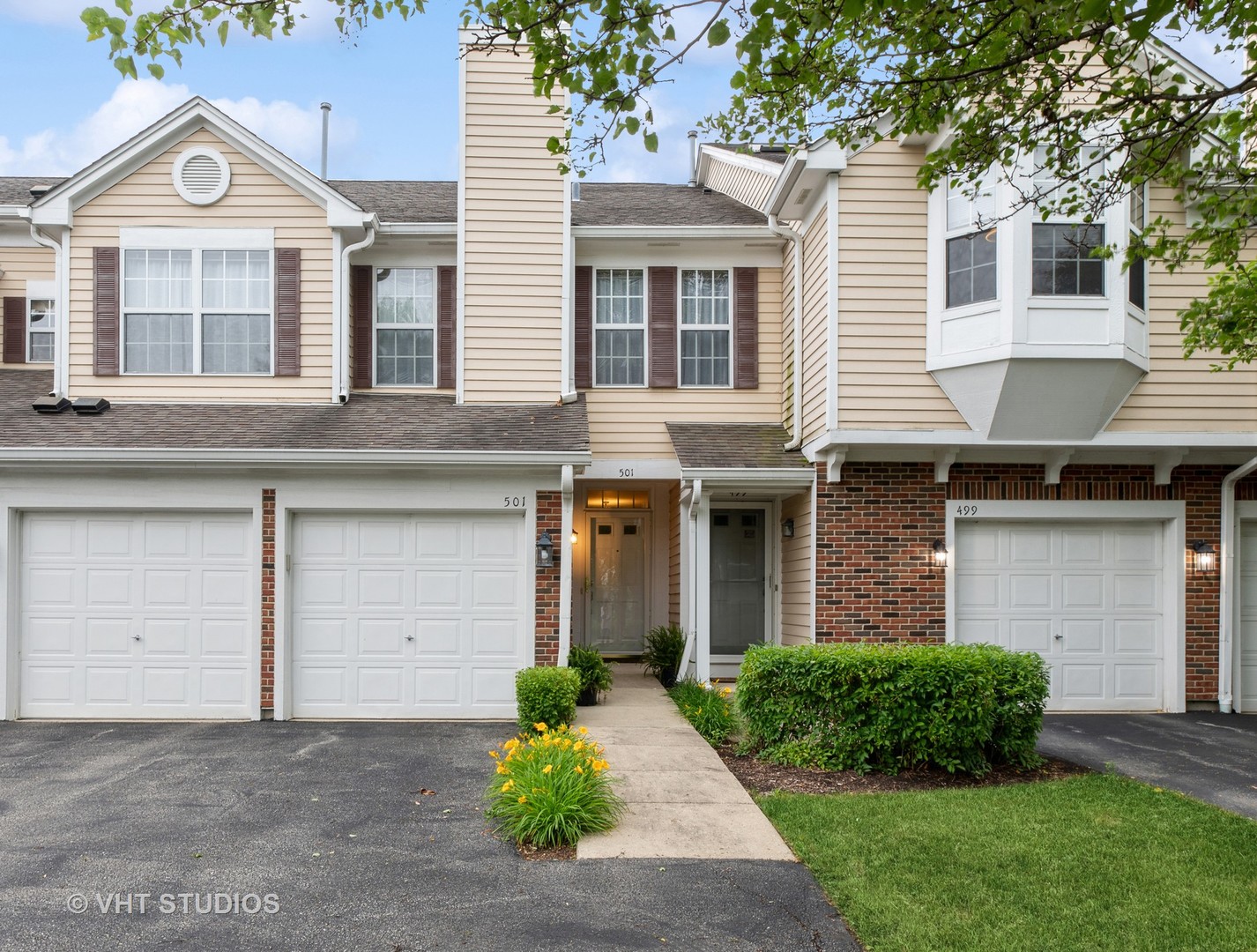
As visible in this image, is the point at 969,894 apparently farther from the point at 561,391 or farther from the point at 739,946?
the point at 561,391

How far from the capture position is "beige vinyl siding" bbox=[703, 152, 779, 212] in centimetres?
1196

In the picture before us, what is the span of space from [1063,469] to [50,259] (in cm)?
1281

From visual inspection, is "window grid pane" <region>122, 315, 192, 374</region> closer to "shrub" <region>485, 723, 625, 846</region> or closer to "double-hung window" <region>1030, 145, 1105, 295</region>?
"shrub" <region>485, 723, 625, 846</region>

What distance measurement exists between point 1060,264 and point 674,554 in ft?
20.6

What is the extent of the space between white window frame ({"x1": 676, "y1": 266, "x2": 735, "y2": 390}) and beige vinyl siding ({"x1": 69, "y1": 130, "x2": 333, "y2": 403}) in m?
4.26

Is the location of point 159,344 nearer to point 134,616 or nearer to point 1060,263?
point 134,616

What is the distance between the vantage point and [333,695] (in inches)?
392

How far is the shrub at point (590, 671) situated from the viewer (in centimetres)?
995

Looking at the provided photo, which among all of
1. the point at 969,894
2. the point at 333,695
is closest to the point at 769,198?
the point at 333,695

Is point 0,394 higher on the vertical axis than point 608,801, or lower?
higher

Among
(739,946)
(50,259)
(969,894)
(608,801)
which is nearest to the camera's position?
(739,946)

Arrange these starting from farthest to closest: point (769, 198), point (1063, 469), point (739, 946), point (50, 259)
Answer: point (50, 259), point (769, 198), point (1063, 469), point (739, 946)

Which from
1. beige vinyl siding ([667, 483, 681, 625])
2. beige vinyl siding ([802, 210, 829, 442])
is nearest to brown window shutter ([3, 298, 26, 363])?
beige vinyl siding ([667, 483, 681, 625])

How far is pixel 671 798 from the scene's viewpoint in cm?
646
